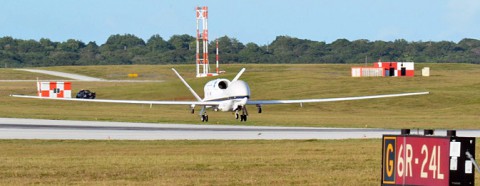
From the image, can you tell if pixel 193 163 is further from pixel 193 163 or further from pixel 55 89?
pixel 55 89

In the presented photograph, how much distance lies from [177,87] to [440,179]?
308 ft

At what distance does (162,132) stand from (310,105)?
119ft

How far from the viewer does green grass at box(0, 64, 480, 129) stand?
59.6m

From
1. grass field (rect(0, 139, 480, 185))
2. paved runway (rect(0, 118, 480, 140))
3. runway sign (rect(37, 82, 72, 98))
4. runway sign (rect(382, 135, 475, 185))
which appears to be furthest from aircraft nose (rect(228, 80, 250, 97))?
runway sign (rect(37, 82, 72, 98))

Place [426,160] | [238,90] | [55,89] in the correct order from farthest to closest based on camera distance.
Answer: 1. [55,89]
2. [238,90]
3. [426,160]

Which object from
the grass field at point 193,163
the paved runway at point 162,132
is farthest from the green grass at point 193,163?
the paved runway at point 162,132

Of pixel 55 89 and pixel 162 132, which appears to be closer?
pixel 162 132

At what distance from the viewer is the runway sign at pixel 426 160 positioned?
503 inches

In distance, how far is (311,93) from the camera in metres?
94.7

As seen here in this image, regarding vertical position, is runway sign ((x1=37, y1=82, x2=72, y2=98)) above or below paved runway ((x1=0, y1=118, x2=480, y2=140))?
above

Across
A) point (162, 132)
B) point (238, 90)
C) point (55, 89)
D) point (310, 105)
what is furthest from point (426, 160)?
point (55, 89)

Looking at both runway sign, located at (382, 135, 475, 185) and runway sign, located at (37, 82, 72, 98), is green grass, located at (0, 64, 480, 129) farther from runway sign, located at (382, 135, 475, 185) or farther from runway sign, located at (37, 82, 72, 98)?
runway sign, located at (382, 135, 475, 185)

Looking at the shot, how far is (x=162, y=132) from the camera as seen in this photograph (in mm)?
45281

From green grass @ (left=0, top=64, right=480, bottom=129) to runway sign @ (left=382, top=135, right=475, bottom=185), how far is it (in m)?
38.6
